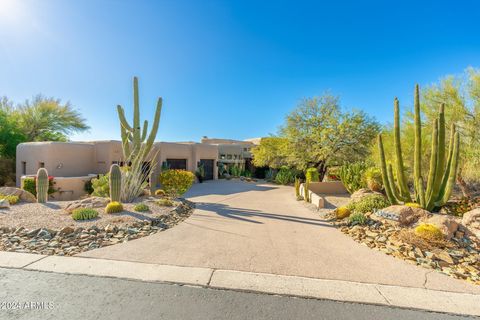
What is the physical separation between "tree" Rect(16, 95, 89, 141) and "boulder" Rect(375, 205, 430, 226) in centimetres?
2931

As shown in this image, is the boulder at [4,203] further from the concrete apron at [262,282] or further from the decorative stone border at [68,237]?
the concrete apron at [262,282]

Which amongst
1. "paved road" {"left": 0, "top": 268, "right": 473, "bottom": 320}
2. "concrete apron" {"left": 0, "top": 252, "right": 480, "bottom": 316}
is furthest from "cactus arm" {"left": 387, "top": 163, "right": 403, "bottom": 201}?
"paved road" {"left": 0, "top": 268, "right": 473, "bottom": 320}

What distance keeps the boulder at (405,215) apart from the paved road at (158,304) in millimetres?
4317

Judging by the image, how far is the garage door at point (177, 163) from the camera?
1947 centimetres

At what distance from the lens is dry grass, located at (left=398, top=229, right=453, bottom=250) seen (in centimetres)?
539

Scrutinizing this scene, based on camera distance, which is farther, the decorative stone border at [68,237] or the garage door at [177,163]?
the garage door at [177,163]

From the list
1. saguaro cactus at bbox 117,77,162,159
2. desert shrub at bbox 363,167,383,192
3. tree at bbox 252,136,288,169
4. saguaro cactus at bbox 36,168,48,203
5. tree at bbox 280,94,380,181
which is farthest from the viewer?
tree at bbox 252,136,288,169

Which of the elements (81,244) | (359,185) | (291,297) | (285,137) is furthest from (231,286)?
(285,137)

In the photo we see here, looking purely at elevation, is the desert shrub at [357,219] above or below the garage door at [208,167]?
below

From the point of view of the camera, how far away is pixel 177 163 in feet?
66.0

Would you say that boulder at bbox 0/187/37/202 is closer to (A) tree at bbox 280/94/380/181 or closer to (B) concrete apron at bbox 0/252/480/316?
(B) concrete apron at bbox 0/252/480/316

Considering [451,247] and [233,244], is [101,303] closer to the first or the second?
[233,244]

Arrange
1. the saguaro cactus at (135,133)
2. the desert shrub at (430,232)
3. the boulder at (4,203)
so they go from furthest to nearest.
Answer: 1. the saguaro cactus at (135,133)
2. the boulder at (4,203)
3. the desert shrub at (430,232)

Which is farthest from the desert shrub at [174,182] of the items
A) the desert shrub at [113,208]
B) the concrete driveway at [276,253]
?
the concrete driveway at [276,253]
